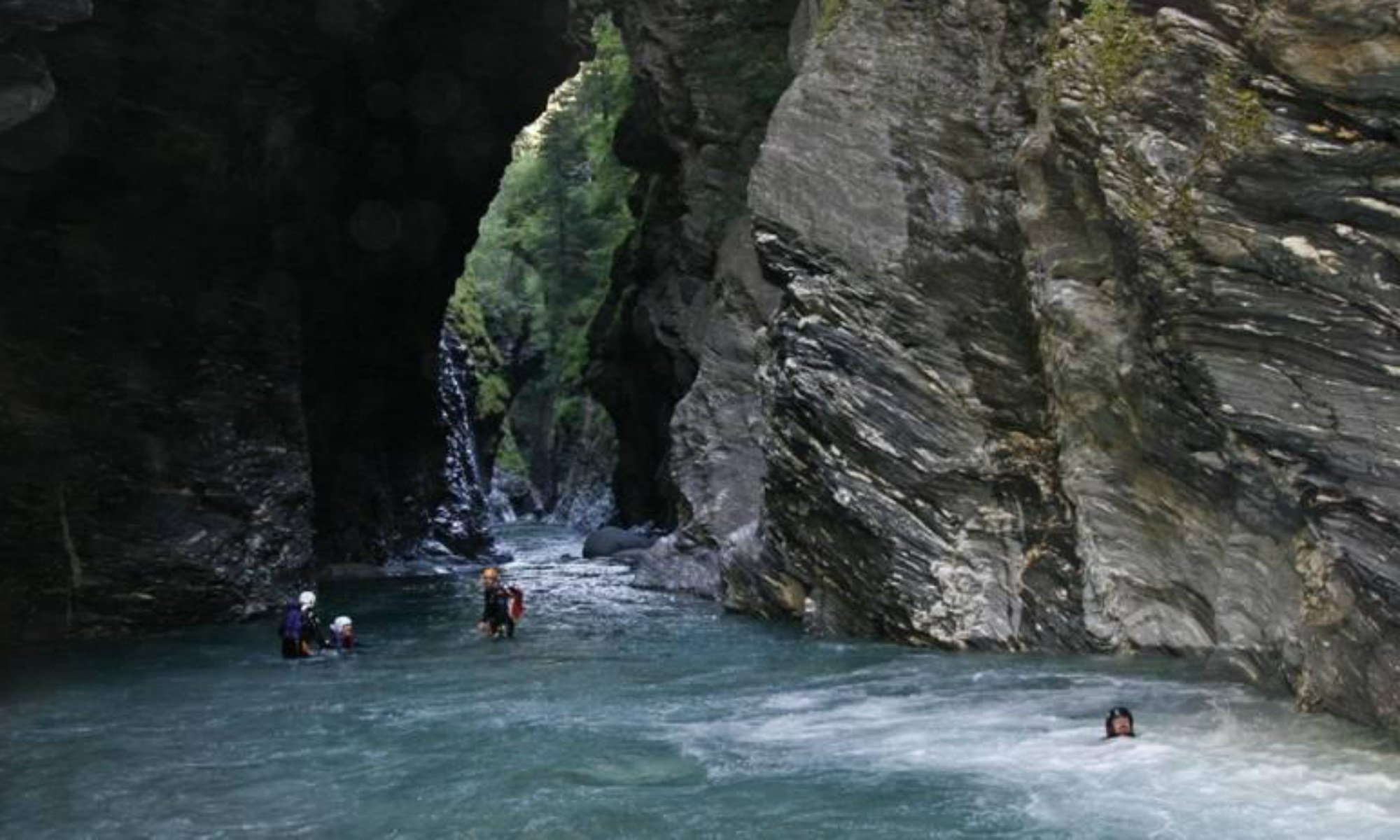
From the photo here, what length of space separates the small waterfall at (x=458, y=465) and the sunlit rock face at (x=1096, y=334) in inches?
849

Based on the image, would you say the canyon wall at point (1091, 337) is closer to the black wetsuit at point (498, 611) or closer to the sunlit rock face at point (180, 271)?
the black wetsuit at point (498, 611)

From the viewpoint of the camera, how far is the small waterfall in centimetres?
4241

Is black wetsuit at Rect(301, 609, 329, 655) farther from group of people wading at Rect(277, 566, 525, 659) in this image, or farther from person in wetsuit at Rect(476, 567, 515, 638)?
person in wetsuit at Rect(476, 567, 515, 638)

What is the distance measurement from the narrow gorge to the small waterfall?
5.40 meters

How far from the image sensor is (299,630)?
66.7ft

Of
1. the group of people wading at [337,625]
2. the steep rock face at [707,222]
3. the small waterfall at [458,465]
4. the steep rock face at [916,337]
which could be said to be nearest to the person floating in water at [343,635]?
the group of people wading at [337,625]

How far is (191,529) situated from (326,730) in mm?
12421

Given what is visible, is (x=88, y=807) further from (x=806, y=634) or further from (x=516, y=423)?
(x=516, y=423)

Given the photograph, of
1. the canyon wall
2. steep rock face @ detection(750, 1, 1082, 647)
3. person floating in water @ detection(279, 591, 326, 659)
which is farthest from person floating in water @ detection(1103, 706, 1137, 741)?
person floating in water @ detection(279, 591, 326, 659)

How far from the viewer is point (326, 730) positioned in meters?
14.4

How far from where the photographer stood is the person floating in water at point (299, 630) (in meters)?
20.2

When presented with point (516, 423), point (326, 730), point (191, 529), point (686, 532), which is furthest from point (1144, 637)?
point (516, 423)

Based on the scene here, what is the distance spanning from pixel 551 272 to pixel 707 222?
33626mm

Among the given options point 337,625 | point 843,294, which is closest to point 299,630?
point 337,625
